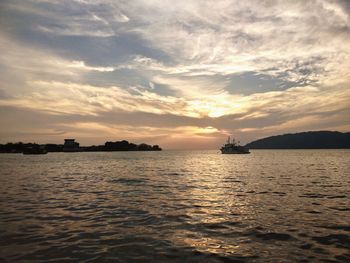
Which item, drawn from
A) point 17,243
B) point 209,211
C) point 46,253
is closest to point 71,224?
point 17,243

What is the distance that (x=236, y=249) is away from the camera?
12.6 metres

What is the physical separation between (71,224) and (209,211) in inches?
372

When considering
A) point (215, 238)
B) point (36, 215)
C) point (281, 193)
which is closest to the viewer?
point (215, 238)

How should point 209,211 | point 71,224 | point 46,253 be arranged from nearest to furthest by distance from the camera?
point 46,253 → point 71,224 → point 209,211

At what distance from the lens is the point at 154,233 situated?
15.0 m

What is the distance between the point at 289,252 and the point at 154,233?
6.49m

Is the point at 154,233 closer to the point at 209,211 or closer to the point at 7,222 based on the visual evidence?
the point at 209,211

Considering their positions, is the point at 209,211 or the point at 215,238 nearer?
the point at 215,238

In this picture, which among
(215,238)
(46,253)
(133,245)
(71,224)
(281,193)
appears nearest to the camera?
(46,253)

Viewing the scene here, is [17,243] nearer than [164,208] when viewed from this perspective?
Yes

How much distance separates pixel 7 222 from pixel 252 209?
1637 centimetres

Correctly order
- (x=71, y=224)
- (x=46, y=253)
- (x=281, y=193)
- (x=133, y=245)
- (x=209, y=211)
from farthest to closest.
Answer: (x=281, y=193) → (x=209, y=211) → (x=71, y=224) → (x=133, y=245) → (x=46, y=253)

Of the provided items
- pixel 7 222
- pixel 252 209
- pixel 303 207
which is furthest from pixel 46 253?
pixel 303 207

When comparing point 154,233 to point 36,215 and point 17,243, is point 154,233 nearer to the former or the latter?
point 17,243
